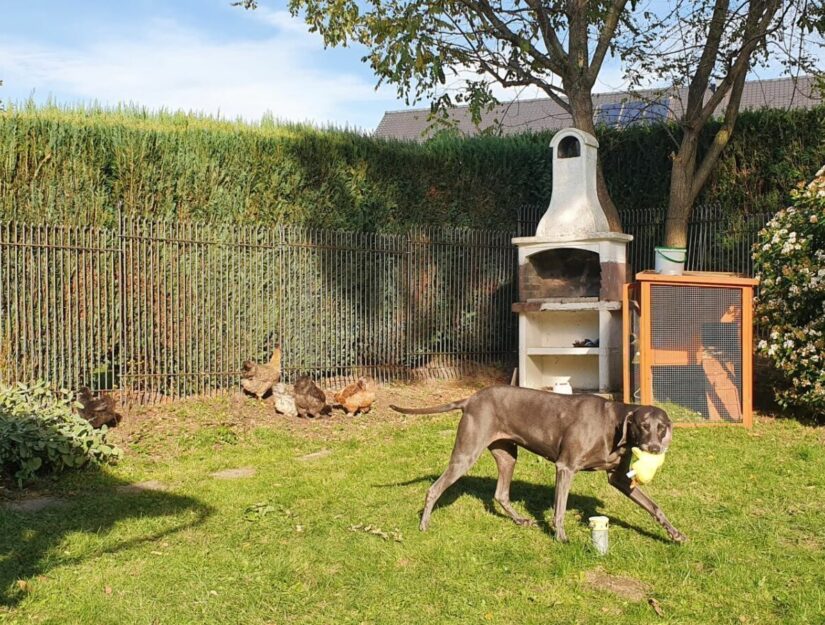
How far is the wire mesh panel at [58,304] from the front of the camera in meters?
9.46

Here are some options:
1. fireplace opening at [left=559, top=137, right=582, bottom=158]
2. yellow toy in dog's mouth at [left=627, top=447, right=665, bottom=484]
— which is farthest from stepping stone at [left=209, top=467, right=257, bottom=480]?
fireplace opening at [left=559, top=137, right=582, bottom=158]

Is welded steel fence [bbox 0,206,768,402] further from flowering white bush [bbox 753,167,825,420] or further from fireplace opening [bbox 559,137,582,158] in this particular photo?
flowering white bush [bbox 753,167,825,420]

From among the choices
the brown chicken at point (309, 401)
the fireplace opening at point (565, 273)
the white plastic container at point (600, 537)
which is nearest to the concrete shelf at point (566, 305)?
the fireplace opening at point (565, 273)

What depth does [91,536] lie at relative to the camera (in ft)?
18.9

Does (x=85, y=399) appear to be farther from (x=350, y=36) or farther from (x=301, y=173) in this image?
(x=350, y=36)

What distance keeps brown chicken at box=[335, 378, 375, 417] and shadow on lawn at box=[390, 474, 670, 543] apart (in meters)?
3.39

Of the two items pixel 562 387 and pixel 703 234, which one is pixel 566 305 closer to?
pixel 562 387

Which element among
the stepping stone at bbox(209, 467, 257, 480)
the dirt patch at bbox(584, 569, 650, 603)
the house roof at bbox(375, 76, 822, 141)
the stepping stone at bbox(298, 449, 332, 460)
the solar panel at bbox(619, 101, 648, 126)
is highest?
the house roof at bbox(375, 76, 822, 141)

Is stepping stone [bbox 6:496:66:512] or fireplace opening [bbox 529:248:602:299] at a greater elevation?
fireplace opening [bbox 529:248:602:299]

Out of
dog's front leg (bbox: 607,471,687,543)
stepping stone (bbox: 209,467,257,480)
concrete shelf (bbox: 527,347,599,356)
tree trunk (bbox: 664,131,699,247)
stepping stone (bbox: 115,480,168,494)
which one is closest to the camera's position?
dog's front leg (bbox: 607,471,687,543)

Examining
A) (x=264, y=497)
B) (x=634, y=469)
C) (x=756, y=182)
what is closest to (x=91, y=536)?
(x=264, y=497)

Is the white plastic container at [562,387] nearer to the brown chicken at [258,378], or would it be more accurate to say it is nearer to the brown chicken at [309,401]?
the brown chicken at [309,401]

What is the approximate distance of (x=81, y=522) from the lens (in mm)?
6141

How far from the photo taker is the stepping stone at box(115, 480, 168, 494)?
722 cm
